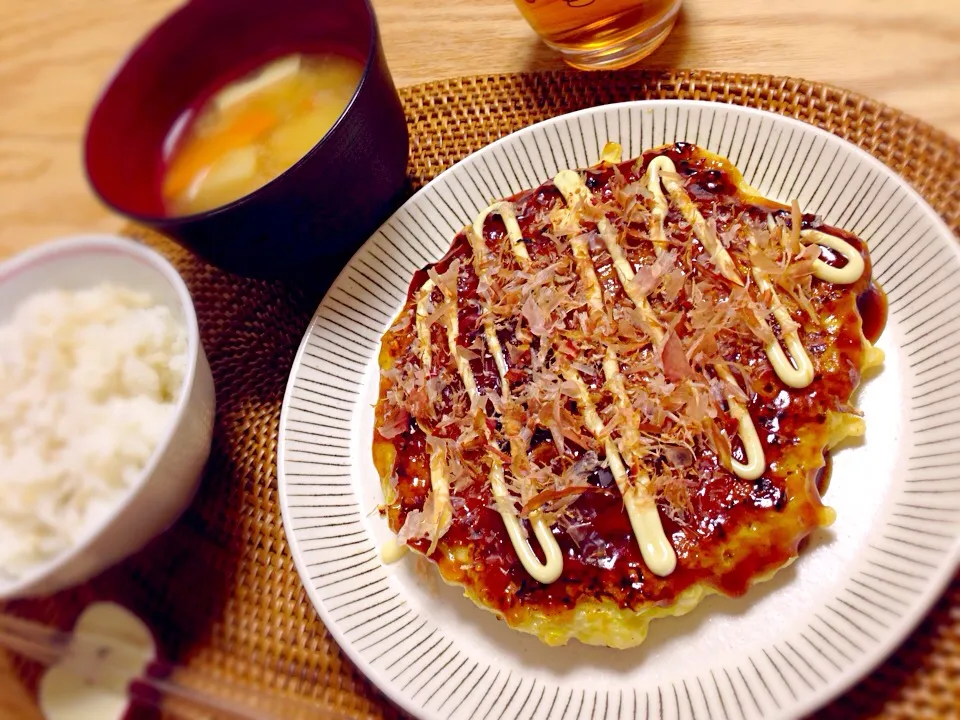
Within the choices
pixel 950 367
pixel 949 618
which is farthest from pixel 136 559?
pixel 950 367

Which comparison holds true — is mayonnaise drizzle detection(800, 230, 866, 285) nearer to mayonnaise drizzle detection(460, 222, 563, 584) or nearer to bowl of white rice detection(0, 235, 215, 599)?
mayonnaise drizzle detection(460, 222, 563, 584)

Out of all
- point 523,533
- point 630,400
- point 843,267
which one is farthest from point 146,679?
point 843,267

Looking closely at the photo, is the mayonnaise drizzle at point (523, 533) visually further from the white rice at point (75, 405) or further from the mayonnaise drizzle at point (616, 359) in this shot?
the white rice at point (75, 405)

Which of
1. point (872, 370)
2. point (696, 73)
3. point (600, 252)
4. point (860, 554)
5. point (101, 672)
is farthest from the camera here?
point (696, 73)

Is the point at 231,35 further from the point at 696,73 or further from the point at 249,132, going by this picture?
the point at 696,73

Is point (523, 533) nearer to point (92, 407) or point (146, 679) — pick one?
point (146, 679)

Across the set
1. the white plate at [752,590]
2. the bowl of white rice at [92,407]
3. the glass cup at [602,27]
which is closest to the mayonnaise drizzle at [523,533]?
the white plate at [752,590]
